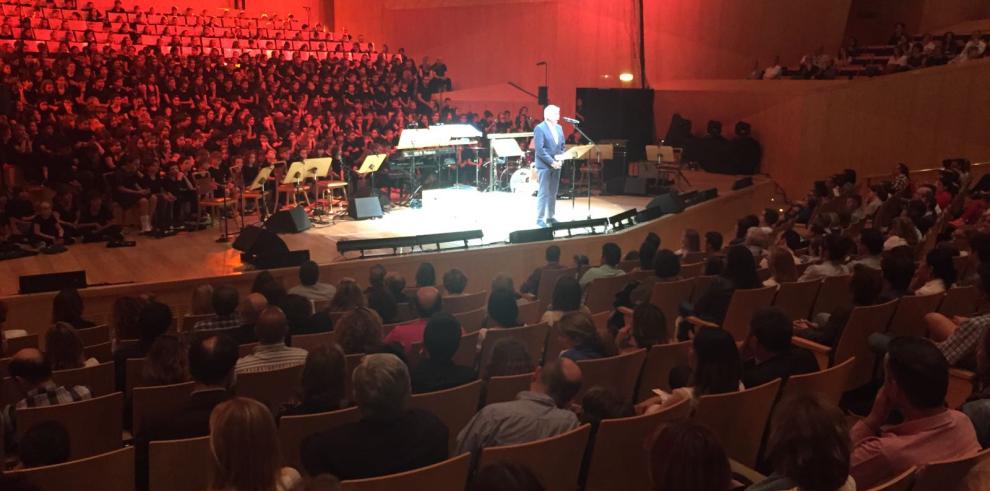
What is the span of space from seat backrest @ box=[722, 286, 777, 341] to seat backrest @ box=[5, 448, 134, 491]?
3.41 meters

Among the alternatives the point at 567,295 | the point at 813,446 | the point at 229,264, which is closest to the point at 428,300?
the point at 567,295

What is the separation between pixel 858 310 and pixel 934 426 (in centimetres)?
168

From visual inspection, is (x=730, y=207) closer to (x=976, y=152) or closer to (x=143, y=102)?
(x=976, y=152)

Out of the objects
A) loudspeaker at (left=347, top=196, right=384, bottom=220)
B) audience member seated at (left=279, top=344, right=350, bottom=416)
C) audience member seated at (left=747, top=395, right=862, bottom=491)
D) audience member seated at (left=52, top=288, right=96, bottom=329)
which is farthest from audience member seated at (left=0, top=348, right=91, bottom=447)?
loudspeaker at (left=347, top=196, right=384, bottom=220)

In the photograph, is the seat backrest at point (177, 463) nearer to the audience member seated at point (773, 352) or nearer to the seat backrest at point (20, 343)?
the audience member seated at point (773, 352)

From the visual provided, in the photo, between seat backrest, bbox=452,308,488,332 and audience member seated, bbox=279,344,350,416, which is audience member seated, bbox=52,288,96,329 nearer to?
seat backrest, bbox=452,308,488,332

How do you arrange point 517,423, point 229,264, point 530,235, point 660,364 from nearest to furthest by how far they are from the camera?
point 517,423 < point 660,364 < point 229,264 < point 530,235

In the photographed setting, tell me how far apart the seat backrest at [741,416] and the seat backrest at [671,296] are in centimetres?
215

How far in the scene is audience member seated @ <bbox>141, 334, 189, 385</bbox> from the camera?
11.9 ft

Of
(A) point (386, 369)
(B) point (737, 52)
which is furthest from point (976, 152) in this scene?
(A) point (386, 369)

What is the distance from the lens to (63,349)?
4.02 meters

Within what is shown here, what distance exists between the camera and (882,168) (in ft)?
44.7

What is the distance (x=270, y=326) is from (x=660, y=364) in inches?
74.8

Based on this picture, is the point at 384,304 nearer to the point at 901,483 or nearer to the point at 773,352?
the point at 773,352
